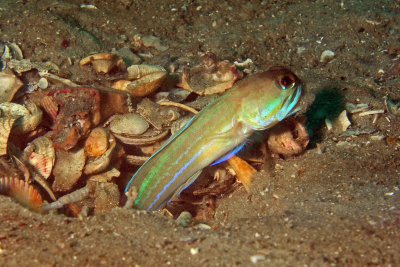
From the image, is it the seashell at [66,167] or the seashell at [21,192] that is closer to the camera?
the seashell at [21,192]

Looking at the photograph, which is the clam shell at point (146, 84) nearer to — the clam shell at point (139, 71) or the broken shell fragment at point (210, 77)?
the clam shell at point (139, 71)

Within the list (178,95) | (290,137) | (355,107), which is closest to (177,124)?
(178,95)

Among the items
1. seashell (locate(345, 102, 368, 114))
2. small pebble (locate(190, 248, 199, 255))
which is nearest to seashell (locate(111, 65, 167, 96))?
small pebble (locate(190, 248, 199, 255))

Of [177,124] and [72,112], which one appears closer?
[72,112]

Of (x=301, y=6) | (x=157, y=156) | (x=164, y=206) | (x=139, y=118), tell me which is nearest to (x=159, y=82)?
(x=139, y=118)

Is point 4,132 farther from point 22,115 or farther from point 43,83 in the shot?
point 43,83

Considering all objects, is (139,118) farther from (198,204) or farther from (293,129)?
(293,129)

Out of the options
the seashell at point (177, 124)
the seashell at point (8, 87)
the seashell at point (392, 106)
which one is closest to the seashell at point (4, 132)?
the seashell at point (8, 87)
